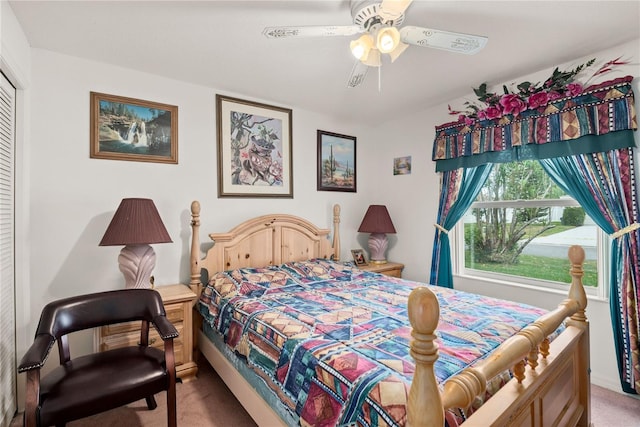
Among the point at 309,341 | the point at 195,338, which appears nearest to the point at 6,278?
the point at 195,338

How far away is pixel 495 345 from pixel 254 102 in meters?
2.83

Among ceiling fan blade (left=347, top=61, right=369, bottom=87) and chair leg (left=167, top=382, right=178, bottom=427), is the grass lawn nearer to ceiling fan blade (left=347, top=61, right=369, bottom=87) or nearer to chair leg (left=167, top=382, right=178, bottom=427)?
ceiling fan blade (left=347, top=61, right=369, bottom=87)

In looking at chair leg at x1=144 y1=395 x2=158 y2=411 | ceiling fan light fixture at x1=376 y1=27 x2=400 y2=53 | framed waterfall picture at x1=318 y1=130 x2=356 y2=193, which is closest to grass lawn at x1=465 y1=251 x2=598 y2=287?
framed waterfall picture at x1=318 y1=130 x2=356 y2=193

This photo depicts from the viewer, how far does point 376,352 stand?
1347 mm

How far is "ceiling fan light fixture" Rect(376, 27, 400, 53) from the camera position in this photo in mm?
1575

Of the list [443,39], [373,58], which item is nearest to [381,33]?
[373,58]

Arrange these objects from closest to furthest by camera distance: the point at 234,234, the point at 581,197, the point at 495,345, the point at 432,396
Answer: the point at 432,396 < the point at 495,345 < the point at 581,197 < the point at 234,234

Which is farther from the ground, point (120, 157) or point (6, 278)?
point (120, 157)

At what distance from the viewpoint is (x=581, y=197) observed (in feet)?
7.68

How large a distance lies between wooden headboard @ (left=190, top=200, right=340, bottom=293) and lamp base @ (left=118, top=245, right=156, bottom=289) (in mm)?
415

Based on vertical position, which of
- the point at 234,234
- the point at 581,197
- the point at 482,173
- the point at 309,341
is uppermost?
the point at 482,173

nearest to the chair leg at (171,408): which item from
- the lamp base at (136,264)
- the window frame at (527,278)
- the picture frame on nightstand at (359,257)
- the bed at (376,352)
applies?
the bed at (376,352)

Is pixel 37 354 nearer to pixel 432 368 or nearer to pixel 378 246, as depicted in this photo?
pixel 432 368

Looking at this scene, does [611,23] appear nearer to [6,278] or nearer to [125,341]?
[125,341]
